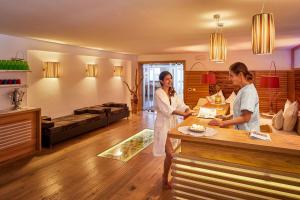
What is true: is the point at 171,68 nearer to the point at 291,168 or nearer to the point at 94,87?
the point at 94,87

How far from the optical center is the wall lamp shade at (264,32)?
6.63 feet

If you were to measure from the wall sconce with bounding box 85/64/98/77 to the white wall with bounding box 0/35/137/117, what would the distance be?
121 millimetres

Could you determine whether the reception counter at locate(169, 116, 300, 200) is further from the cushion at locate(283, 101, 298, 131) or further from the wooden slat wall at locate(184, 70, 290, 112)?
the wooden slat wall at locate(184, 70, 290, 112)

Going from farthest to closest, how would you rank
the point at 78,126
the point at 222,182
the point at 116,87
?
the point at 116,87 → the point at 78,126 → the point at 222,182

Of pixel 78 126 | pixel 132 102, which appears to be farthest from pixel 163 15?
pixel 132 102

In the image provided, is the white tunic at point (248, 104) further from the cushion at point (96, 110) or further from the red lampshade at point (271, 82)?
the cushion at point (96, 110)

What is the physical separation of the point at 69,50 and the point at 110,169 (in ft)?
12.9

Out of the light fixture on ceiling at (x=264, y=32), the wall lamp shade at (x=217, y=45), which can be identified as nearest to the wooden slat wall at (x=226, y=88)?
the wall lamp shade at (x=217, y=45)

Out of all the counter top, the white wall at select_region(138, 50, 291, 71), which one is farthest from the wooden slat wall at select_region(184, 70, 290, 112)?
the counter top

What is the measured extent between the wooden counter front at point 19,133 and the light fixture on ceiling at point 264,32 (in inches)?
156

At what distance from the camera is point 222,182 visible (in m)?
1.87

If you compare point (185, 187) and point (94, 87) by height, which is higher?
point (94, 87)

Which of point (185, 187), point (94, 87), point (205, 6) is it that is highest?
point (205, 6)

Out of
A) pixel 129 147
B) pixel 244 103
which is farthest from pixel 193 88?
pixel 244 103
